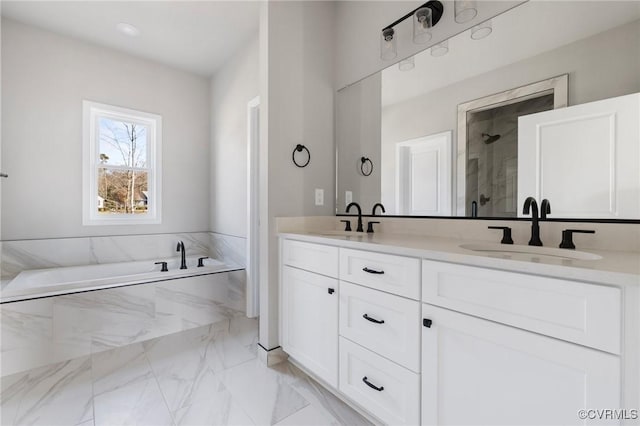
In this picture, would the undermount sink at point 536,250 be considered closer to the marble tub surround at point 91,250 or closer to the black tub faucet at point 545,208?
the black tub faucet at point 545,208

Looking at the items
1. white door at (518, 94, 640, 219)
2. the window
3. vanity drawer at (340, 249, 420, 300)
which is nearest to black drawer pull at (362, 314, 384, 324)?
vanity drawer at (340, 249, 420, 300)

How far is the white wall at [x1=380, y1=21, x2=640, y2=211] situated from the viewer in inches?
42.0

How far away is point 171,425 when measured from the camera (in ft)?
4.44

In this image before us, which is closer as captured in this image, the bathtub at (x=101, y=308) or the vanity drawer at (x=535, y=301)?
the vanity drawer at (x=535, y=301)

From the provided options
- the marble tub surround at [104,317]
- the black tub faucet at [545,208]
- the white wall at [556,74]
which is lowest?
the marble tub surround at [104,317]

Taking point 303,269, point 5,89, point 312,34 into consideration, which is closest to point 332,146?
point 312,34

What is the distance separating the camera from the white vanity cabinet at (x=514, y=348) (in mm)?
707

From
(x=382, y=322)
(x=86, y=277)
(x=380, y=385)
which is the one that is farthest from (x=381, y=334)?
(x=86, y=277)

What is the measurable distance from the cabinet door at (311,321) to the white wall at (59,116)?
2305 mm

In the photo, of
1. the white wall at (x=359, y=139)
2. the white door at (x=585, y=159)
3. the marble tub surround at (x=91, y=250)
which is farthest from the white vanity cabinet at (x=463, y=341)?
the marble tub surround at (x=91, y=250)

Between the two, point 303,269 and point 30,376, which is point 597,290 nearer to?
point 303,269

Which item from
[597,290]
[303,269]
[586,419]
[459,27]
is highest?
[459,27]

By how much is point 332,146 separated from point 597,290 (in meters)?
1.83

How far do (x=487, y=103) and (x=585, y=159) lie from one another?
1.69 feet
